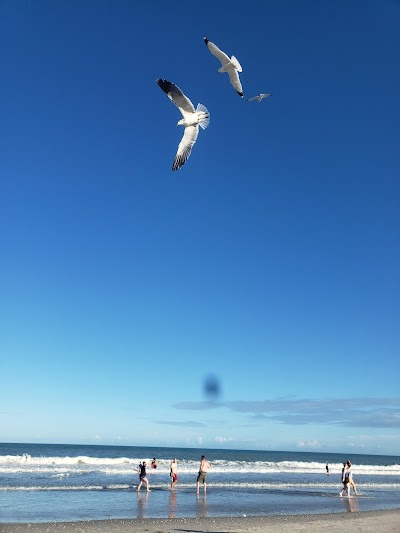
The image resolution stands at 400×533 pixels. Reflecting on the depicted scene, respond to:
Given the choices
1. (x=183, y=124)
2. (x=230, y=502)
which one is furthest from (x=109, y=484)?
(x=183, y=124)

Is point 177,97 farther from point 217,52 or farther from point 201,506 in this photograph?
point 201,506

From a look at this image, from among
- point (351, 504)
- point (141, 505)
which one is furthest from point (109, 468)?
point (351, 504)

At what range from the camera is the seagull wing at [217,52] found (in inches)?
353

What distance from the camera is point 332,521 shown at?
529 inches

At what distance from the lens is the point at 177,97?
9.62 metres

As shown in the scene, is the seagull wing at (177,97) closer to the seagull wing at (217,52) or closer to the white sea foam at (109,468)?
the seagull wing at (217,52)

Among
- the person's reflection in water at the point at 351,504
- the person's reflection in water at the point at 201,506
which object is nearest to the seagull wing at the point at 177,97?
the person's reflection in water at the point at 201,506

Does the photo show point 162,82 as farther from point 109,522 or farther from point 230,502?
point 230,502

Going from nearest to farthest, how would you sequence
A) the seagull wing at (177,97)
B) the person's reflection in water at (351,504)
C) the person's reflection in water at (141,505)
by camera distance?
the seagull wing at (177,97) → the person's reflection in water at (141,505) → the person's reflection in water at (351,504)

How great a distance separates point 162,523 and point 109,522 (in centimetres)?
118

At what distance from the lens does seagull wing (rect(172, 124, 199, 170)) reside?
9.36 meters

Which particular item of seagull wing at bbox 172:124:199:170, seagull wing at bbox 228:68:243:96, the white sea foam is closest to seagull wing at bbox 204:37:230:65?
seagull wing at bbox 228:68:243:96

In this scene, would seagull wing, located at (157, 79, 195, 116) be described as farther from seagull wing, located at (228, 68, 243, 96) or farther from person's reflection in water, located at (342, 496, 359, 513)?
person's reflection in water, located at (342, 496, 359, 513)

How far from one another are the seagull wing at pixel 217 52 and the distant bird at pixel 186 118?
0.85m
